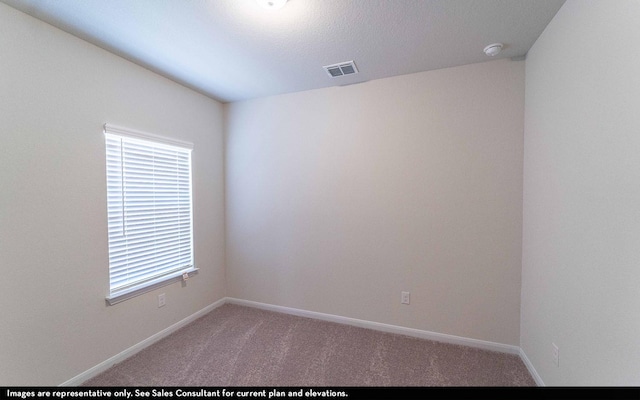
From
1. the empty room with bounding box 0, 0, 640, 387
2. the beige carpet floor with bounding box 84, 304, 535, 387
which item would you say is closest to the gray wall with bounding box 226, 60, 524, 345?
the empty room with bounding box 0, 0, 640, 387

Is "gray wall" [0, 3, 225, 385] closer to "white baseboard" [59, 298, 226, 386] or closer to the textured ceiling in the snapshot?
"white baseboard" [59, 298, 226, 386]

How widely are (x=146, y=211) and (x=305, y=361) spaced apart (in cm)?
205

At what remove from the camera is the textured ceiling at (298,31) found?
1.58 m

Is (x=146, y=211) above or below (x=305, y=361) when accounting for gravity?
above

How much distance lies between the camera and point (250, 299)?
128 inches

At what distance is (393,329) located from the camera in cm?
260

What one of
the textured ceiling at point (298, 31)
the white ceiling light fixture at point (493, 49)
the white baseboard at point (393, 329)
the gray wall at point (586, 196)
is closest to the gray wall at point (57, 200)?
the textured ceiling at point (298, 31)

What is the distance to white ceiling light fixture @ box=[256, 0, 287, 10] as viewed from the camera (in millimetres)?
1527

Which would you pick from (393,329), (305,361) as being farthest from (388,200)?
(305,361)

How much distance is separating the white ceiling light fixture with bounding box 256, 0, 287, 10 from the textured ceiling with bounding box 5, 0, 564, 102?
44mm

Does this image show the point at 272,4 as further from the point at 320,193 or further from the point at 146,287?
the point at 146,287

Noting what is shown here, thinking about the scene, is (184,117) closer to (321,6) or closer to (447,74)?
(321,6)
